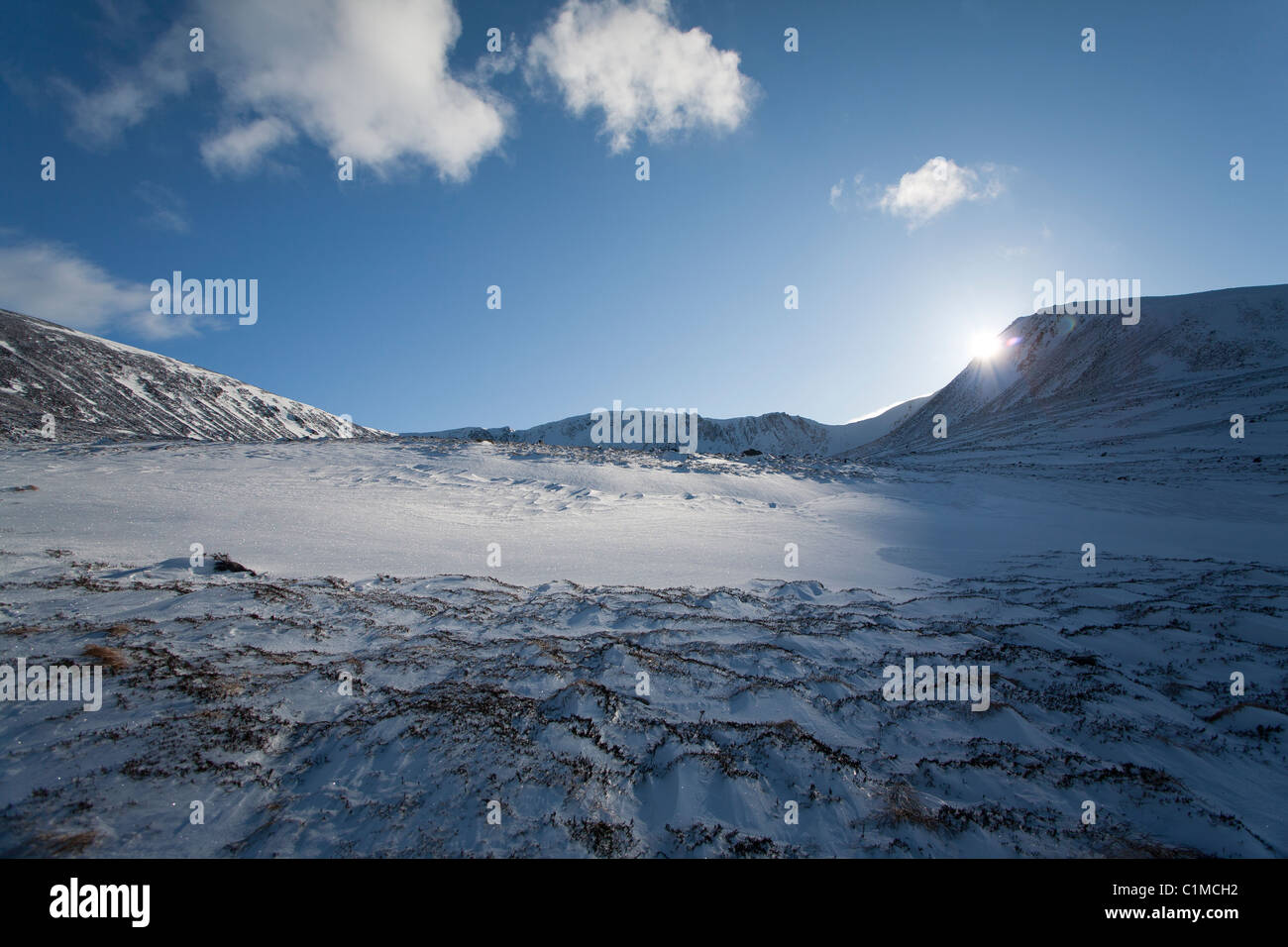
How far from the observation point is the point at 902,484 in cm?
1931

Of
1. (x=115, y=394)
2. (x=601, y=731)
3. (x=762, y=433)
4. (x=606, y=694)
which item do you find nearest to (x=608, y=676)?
(x=606, y=694)

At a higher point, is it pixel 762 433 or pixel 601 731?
pixel 762 433

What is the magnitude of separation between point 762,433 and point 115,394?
4419 inches

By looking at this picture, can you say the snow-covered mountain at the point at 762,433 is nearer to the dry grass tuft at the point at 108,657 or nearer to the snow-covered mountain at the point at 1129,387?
the snow-covered mountain at the point at 1129,387

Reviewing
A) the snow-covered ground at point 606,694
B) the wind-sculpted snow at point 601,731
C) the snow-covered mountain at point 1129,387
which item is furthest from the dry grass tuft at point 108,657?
the snow-covered mountain at point 1129,387

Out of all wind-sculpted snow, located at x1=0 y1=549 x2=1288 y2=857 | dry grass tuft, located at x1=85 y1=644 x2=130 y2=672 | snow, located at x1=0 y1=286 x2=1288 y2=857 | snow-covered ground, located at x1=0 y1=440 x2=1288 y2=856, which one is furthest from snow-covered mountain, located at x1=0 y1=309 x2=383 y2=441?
wind-sculpted snow, located at x1=0 y1=549 x2=1288 y2=857

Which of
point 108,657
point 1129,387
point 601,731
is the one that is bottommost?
point 601,731

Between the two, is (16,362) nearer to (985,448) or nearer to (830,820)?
(830,820)

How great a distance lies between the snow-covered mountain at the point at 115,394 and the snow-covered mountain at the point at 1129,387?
58900mm

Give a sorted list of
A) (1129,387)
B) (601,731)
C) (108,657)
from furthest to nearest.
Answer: (1129,387), (108,657), (601,731)

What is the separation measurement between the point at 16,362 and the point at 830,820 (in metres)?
80.2

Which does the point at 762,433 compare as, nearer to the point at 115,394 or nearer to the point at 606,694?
the point at 115,394

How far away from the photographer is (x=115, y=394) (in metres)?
54.4
